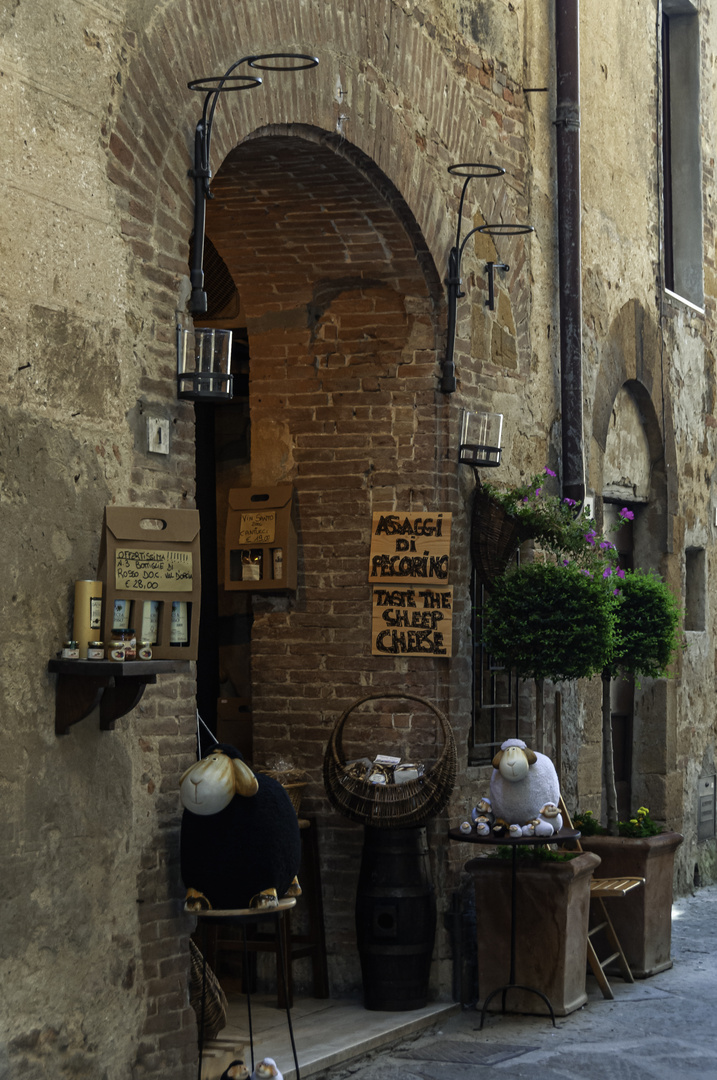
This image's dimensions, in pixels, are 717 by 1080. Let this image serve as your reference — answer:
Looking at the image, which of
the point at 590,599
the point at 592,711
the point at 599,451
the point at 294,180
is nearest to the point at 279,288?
the point at 294,180

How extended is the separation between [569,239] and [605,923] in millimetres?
3606

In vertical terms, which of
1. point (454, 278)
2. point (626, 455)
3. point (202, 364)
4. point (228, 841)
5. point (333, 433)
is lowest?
point (228, 841)

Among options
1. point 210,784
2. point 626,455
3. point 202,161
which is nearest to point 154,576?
point 210,784

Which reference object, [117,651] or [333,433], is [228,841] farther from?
[333,433]

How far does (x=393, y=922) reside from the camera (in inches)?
253

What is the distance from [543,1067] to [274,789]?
1691 millimetres

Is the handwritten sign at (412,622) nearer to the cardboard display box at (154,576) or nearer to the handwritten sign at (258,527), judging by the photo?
the handwritten sign at (258,527)

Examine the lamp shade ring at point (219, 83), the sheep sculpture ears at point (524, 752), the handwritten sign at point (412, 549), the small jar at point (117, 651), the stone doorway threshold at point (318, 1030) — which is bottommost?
the stone doorway threshold at point (318, 1030)

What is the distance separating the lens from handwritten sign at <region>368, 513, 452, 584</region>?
22.3 feet

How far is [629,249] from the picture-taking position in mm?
9266

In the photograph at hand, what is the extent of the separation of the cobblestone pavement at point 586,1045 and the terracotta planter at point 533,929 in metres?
0.12

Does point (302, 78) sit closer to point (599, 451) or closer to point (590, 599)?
point (590, 599)

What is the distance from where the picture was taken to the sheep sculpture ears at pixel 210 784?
4.70 meters

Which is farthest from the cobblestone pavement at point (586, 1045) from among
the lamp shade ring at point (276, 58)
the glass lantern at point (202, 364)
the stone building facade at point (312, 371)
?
the lamp shade ring at point (276, 58)
